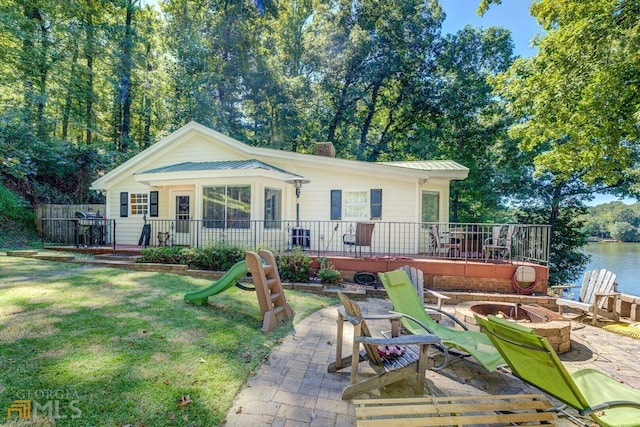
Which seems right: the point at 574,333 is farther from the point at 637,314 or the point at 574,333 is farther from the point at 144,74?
the point at 144,74

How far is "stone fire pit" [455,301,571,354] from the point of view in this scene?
4301 millimetres

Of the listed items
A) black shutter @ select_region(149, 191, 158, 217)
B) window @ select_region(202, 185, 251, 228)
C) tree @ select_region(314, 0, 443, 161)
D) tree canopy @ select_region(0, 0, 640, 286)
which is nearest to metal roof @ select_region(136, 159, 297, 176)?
window @ select_region(202, 185, 251, 228)

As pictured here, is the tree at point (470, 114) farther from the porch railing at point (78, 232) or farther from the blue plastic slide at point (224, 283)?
the porch railing at point (78, 232)

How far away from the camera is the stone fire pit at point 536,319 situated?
430 cm

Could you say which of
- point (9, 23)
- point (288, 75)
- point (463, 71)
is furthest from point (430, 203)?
point (9, 23)

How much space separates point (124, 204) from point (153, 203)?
1.75 meters

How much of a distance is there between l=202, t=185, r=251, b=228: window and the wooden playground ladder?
519 centimetres

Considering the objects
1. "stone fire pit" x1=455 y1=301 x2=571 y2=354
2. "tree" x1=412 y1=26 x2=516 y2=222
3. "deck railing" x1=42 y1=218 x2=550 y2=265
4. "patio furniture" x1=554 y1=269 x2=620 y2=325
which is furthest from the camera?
"tree" x1=412 y1=26 x2=516 y2=222

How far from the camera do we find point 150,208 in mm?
11992

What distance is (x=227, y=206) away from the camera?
1052cm

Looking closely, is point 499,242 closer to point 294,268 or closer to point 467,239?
point 467,239

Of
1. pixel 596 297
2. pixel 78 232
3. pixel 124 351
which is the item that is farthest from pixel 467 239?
pixel 78 232

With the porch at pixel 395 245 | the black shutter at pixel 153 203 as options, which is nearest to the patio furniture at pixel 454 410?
the porch at pixel 395 245

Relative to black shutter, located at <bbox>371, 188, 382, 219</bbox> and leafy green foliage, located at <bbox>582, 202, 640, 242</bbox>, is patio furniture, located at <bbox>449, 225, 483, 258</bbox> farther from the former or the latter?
leafy green foliage, located at <bbox>582, 202, 640, 242</bbox>
